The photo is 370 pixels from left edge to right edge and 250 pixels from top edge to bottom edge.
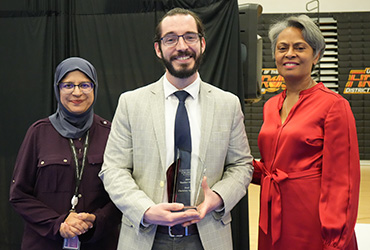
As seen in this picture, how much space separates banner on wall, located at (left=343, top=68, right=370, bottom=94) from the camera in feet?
28.6

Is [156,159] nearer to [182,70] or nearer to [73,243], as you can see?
[182,70]

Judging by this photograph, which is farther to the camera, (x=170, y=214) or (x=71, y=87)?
(x=71, y=87)

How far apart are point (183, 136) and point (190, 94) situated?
0.66ft

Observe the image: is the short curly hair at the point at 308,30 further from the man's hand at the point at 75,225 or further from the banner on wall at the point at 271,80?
the banner on wall at the point at 271,80

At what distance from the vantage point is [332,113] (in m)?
1.80

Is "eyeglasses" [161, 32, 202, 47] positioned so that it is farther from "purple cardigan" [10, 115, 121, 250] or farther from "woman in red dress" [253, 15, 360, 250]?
"purple cardigan" [10, 115, 121, 250]

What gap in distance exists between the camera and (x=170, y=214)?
4.88ft

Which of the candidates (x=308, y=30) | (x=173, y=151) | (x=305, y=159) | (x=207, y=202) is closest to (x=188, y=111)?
(x=173, y=151)

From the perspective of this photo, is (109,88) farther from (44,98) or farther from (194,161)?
(194,161)

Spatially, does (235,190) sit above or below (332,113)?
below

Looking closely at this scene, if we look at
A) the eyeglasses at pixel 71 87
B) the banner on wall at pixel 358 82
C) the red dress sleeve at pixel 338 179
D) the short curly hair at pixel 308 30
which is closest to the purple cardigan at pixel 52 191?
the eyeglasses at pixel 71 87

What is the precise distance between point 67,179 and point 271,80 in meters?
7.47

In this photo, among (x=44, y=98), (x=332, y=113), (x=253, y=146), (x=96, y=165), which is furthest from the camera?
(x=253, y=146)

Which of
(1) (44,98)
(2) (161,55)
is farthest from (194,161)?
(1) (44,98)
